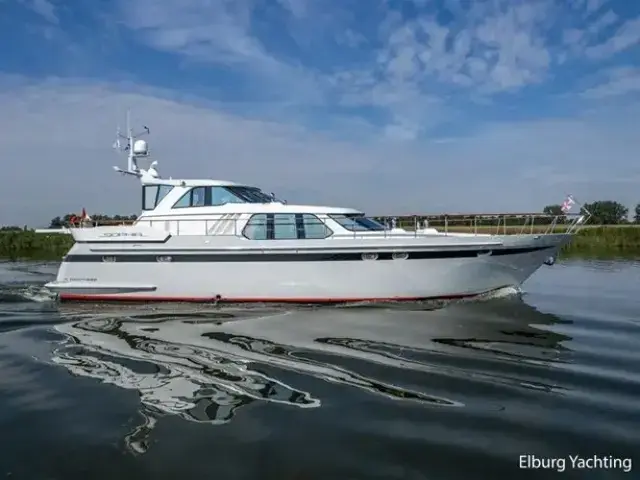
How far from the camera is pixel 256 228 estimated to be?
1302 cm

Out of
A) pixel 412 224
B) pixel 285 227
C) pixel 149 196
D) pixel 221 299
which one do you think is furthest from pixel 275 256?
pixel 149 196

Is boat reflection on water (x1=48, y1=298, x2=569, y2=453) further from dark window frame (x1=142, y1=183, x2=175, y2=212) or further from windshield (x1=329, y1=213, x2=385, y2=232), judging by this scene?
dark window frame (x1=142, y1=183, x2=175, y2=212)

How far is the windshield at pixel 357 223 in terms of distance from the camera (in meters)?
13.0

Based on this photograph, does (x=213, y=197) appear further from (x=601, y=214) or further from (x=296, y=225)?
(x=601, y=214)

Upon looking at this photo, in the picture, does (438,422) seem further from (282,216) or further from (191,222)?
(191,222)

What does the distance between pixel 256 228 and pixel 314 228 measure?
138cm

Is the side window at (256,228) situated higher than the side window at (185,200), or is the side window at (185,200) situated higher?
the side window at (185,200)

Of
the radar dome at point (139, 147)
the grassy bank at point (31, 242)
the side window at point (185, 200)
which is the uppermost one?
the radar dome at point (139, 147)

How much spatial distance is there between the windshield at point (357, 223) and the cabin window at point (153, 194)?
4.72m

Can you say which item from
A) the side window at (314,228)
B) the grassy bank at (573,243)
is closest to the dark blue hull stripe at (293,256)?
the side window at (314,228)

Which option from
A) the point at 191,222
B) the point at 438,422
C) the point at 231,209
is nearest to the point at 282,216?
the point at 231,209

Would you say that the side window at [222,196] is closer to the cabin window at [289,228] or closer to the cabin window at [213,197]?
the cabin window at [213,197]

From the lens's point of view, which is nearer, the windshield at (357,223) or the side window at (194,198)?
the windshield at (357,223)

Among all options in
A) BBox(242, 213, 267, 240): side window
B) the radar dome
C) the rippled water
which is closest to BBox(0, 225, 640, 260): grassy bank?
the radar dome
